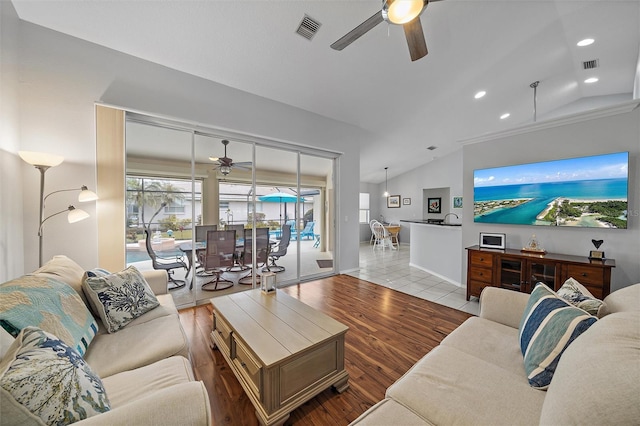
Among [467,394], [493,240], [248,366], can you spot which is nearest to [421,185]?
[493,240]

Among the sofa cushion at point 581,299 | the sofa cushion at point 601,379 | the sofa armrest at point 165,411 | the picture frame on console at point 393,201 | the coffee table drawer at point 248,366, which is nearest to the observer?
the sofa cushion at point 601,379

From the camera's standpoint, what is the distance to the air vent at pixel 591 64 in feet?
11.7

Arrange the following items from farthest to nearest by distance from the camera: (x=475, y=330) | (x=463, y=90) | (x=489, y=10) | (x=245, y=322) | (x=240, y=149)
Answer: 1. (x=463, y=90)
2. (x=240, y=149)
3. (x=489, y=10)
4. (x=245, y=322)
5. (x=475, y=330)

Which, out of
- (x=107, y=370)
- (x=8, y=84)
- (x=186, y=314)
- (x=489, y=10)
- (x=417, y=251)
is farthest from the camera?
(x=417, y=251)

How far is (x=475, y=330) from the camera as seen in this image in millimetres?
1579

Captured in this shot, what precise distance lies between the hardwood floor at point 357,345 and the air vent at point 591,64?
4.45m

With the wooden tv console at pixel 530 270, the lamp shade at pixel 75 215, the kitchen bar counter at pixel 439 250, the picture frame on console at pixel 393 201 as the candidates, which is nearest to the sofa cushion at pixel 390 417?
the lamp shade at pixel 75 215

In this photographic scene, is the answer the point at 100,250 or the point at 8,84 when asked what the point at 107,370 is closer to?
the point at 100,250

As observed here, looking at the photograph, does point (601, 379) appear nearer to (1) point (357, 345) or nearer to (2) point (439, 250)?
(1) point (357, 345)

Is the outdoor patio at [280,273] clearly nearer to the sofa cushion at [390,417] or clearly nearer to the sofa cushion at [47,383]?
the sofa cushion at [47,383]

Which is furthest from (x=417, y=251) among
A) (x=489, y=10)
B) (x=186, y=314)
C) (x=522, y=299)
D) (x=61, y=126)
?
(x=61, y=126)

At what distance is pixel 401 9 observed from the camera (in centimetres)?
166

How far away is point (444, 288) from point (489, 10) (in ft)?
12.5

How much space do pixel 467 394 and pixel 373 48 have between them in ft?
11.3
